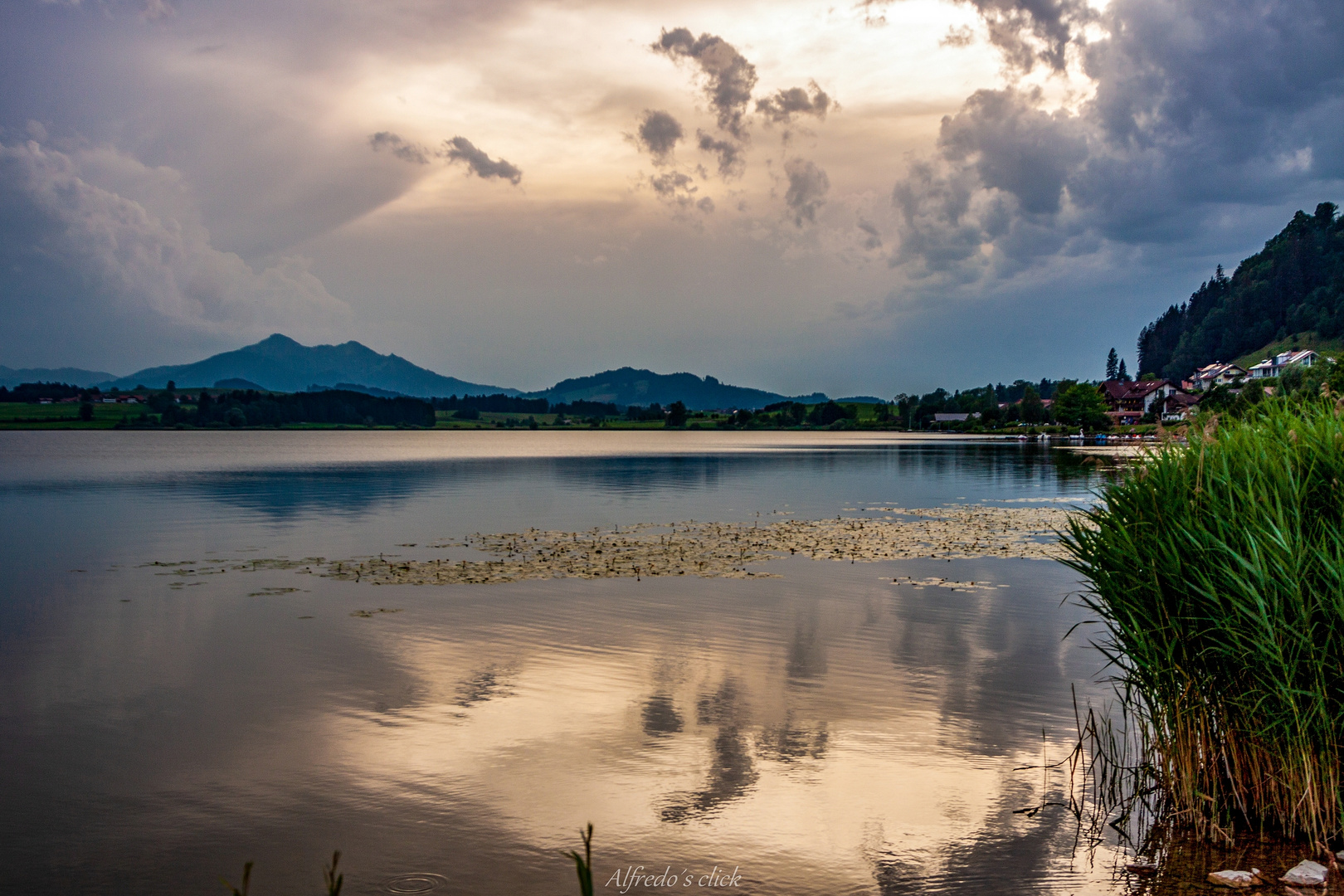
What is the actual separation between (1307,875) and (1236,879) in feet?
2.26

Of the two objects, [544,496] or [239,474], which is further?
[239,474]

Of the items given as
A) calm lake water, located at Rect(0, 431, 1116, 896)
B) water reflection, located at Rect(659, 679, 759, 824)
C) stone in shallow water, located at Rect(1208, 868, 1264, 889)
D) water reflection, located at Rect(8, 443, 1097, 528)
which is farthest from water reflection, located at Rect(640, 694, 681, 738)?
water reflection, located at Rect(8, 443, 1097, 528)

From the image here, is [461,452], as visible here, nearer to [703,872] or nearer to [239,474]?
[239,474]

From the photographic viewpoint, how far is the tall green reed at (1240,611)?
998 cm

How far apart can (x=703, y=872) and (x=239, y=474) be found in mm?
88586

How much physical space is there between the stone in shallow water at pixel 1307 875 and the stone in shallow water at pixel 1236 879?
0.86ft

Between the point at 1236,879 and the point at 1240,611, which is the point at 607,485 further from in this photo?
the point at 1236,879

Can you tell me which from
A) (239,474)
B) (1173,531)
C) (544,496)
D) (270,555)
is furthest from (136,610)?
(239,474)

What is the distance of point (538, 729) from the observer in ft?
51.0

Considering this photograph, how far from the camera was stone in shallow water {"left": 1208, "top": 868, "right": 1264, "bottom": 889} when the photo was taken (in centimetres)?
974

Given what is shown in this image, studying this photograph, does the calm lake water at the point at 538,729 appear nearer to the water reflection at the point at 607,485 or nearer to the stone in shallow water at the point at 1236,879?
the stone in shallow water at the point at 1236,879

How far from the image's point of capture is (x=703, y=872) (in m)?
10.7

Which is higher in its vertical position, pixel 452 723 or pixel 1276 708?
pixel 1276 708

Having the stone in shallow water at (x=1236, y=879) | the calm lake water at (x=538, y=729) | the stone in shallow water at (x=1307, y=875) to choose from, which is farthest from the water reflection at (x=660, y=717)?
the stone in shallow water at (x=1307, y=875)
